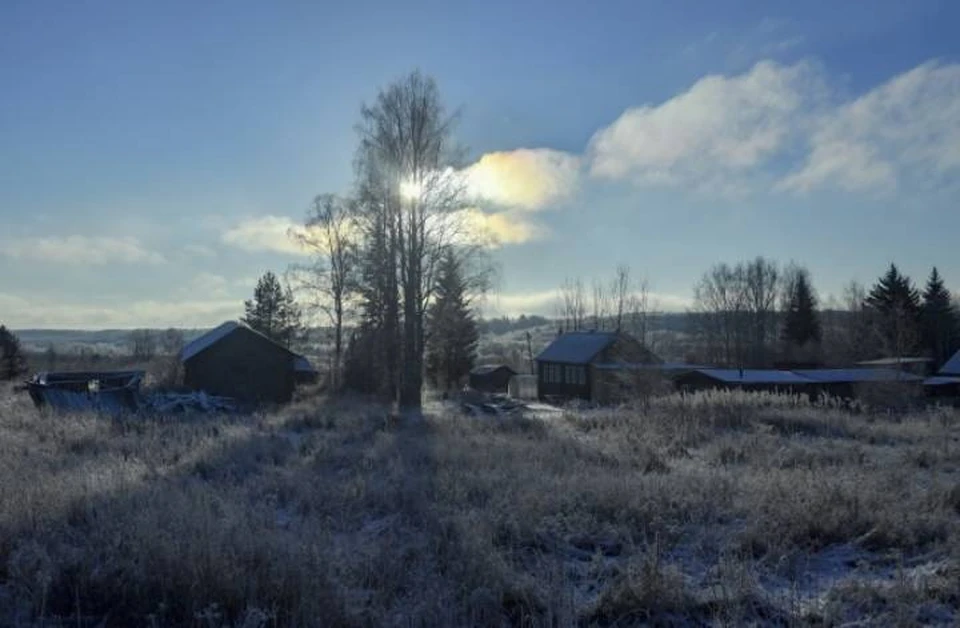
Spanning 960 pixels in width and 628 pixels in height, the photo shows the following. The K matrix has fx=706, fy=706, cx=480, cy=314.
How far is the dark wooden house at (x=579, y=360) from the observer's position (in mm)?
49344

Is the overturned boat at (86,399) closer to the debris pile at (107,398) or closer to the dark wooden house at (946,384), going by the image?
the debris pile at (107,398)

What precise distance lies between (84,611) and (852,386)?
49.4m

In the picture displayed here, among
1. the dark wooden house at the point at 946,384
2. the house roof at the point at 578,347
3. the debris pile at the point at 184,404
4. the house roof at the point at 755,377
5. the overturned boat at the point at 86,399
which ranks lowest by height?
the dark wooden house at the point at 946,384

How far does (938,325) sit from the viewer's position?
203ft

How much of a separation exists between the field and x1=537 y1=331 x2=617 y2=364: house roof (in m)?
37.8

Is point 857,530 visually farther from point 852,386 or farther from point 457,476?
point 852,386

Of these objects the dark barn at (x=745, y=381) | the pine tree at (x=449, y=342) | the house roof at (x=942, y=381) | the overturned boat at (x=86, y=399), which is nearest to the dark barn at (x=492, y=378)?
the pine tree at (x=449, y=342)

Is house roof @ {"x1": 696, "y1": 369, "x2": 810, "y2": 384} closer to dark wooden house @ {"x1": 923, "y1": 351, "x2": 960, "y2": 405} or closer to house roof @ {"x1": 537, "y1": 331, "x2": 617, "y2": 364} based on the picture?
house roof @ {"x1": 537, "y1": 331, "x2": 617, "y2": 364}

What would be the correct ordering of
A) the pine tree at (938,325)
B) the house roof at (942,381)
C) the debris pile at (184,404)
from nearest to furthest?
the debris pile at (184,404), the house roof at (942,381), the pine tree at (938,325)

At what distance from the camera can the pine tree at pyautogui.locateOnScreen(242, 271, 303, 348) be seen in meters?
59.0

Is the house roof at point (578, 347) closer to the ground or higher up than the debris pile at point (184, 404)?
higher up

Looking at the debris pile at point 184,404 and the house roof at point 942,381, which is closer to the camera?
the debris pile at point 184,404

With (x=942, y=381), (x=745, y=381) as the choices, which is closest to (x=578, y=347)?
(x=745, y=381)

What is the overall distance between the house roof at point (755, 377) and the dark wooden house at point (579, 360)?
400 centimetres
